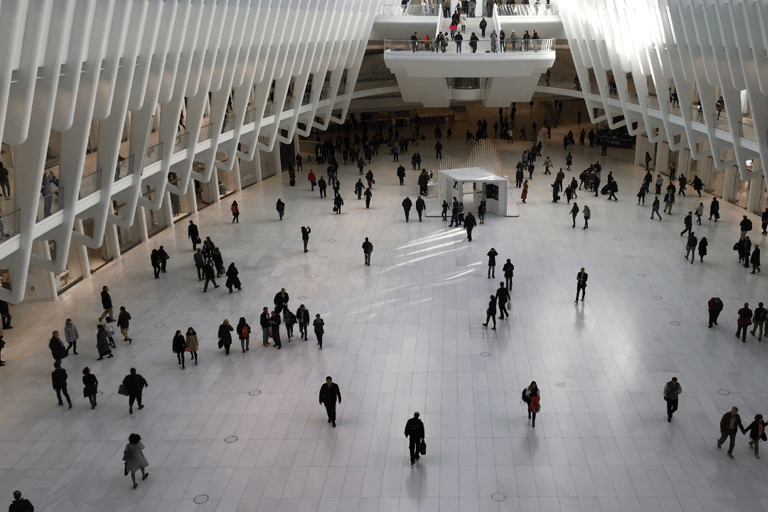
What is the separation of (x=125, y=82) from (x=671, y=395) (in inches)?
549

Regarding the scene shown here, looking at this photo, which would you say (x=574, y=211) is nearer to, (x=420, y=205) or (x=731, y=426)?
(x=420, y=205)

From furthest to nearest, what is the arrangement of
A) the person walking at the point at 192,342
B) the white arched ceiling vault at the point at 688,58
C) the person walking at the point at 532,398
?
the white arched ceiling vault at the point at 688,58 → the person walking at the point at 192,342 → the person walking at the point at 532,398

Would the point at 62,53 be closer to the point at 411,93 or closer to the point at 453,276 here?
the point at 453,276

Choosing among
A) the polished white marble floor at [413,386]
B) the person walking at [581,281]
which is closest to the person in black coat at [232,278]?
the polished white marble floor at [413,386]

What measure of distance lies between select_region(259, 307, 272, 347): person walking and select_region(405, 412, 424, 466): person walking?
226 inches

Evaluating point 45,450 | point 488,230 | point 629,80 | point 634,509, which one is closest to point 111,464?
point 45,450

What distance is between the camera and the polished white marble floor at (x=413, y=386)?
11.3 m

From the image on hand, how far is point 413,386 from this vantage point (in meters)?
14.6

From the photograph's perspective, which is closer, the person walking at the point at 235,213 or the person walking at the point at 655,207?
the person walking at the point at 655,207

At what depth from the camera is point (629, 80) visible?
3922cm

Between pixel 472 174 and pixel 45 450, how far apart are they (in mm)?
19755

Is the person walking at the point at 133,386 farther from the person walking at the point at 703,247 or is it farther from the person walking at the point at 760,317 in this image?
the person walking at the point at 703,247

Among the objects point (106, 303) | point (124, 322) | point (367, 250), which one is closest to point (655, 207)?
point (367, 250)

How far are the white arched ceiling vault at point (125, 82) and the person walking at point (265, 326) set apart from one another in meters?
4.79
